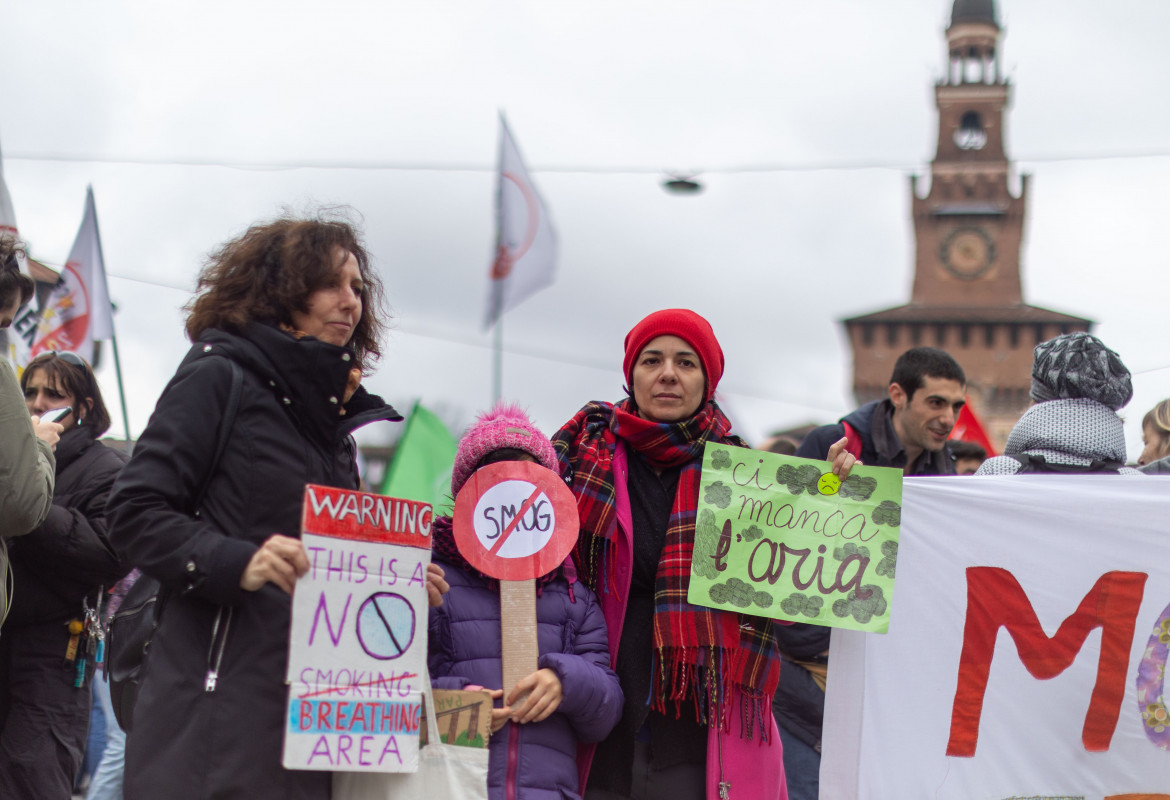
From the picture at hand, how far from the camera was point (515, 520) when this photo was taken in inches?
121

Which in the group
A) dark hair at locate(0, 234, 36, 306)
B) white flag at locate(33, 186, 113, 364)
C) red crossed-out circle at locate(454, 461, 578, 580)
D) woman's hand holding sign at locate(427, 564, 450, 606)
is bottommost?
woman's hand holding sign at locate(427, 564, 450, 606)

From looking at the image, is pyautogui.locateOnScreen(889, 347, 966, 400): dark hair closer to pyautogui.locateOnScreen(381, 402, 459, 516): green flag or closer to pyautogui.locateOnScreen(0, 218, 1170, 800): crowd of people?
pyautogui.locateOnScreen(0, 218, 1170, 800): crowd of people

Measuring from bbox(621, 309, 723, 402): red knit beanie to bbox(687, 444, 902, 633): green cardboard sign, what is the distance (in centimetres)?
22

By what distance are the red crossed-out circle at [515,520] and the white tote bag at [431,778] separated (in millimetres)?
449

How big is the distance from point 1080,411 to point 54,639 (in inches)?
119

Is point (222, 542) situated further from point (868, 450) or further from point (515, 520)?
point (868, 450)

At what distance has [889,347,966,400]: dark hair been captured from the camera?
4988mm

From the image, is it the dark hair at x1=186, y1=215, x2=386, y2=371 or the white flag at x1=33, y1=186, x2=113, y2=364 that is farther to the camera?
the white flag at x1=33, y1=186, x2=113, y2=364

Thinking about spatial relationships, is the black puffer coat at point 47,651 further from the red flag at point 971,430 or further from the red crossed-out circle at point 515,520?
the red flag at point 971,430

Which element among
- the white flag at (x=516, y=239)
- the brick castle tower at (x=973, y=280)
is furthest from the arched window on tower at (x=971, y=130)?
the white flag at (x=516, y=239)

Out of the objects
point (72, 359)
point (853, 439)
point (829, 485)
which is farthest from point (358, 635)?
point (853, 439)

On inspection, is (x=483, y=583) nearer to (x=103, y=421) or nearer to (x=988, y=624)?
(x=988, y=624)

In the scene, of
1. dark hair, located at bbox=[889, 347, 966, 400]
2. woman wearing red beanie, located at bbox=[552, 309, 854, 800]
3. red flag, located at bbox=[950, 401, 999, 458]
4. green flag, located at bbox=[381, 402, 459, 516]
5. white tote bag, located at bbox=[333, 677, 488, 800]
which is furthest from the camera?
red flag, located at bbox=[950, 401, 999, 458]

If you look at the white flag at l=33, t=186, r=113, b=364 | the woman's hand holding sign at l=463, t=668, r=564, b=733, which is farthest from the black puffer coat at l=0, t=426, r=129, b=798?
the white flag at l=33, t=186, r=113, b=364
